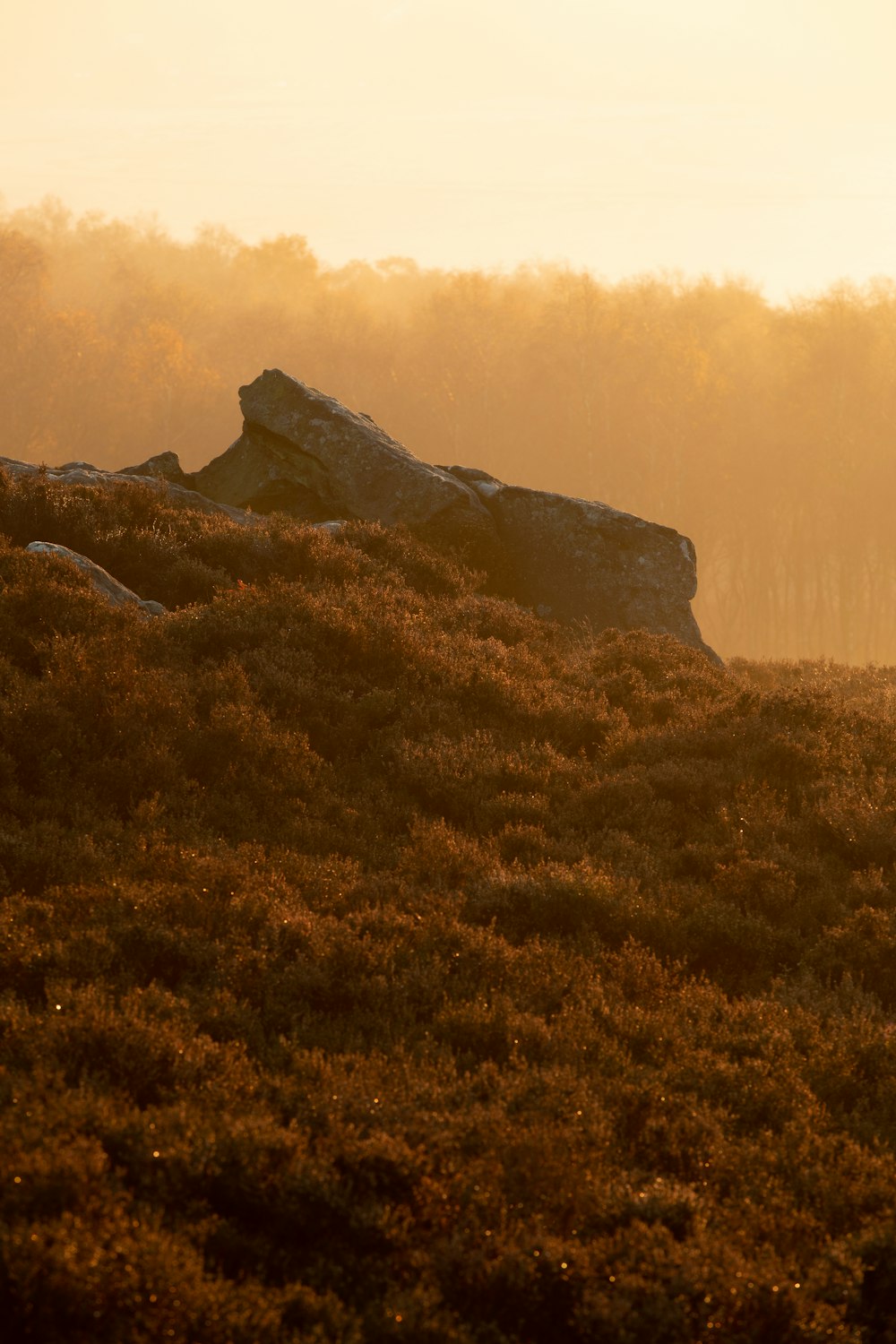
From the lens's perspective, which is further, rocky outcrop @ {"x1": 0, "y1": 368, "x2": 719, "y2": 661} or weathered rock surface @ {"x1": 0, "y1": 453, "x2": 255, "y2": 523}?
rocky outcrop @ {"x1": 0, "y1": 368, "x2": 719, "y2": 661}

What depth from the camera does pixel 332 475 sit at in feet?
72.0

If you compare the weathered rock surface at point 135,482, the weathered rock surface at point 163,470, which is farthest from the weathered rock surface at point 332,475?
the weathered rock surface at point 135,482

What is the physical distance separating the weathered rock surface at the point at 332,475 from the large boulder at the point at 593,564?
2.44 feet

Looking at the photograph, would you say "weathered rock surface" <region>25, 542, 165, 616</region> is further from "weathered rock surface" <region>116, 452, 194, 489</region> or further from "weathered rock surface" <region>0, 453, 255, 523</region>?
"weathered rock surface" <region>116, 452, 194, 489</region>

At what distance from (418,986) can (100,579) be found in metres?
8.67

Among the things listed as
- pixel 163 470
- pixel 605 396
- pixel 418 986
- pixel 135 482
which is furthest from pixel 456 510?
pixel 605 396

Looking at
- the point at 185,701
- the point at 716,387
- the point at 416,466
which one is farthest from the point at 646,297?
the point at 185,701

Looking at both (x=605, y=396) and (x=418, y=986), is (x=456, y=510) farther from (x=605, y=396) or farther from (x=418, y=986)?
(x=605, y=396)

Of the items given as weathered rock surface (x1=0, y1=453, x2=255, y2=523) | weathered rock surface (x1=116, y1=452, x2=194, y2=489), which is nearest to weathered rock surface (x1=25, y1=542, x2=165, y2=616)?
weathered rock surface (x1=0, y1=453, x2=255, y2=523)

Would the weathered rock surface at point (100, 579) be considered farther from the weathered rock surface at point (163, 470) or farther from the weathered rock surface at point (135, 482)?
the weathered rock surface at point (163, 470)

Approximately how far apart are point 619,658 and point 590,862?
6.96 metres

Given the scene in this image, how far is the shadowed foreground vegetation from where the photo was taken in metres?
5.23

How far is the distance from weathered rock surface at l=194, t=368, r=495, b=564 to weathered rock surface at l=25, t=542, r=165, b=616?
668 centimetres

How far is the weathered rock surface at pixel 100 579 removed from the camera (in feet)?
47.4
